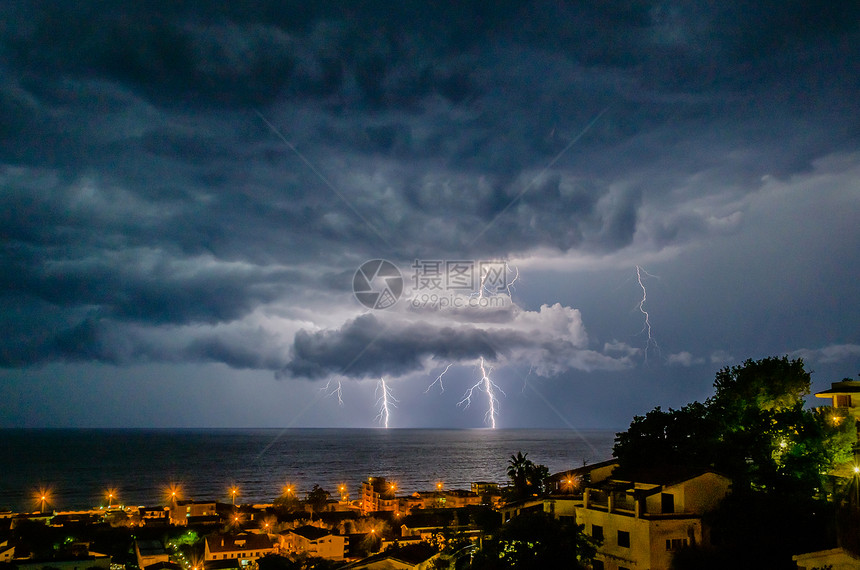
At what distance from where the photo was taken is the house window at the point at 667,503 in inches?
827

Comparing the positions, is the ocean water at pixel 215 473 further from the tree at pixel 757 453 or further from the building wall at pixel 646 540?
the building wall at pixel 646 540

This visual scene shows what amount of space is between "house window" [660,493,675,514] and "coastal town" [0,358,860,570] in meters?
0.04

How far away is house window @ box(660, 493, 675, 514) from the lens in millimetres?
21000

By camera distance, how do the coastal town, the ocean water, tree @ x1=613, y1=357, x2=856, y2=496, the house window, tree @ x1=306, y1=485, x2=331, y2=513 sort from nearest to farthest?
the coastal town
the house window
tree @ x1=613, y1=357, x2=856, y2=496
tree @ x1=306, y1=485, x2=331, y2=513
the ocean water

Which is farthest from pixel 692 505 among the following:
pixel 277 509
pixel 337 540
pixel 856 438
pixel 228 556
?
pixel 277 509

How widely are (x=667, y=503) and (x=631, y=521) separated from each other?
1.53m

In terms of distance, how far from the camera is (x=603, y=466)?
31344 mm

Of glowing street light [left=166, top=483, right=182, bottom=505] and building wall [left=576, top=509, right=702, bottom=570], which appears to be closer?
building wall [left=576, top=509, right=702, bottom=570]

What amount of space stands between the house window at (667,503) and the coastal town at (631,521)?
36 millimetres

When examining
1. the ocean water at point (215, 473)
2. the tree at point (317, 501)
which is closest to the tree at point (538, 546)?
the tree at point (317, 501)

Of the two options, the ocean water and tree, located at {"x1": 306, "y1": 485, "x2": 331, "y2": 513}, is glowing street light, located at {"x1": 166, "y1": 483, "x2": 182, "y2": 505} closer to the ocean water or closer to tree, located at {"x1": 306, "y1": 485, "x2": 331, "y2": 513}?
the ocean water

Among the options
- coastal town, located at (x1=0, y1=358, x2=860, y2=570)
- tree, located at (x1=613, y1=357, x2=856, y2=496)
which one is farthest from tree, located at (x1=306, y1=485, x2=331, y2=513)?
tree, located at (x1=613, y1=357, x2=856, y2=496)

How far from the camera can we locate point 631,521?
2075 cm

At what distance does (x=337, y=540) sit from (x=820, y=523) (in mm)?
31872
